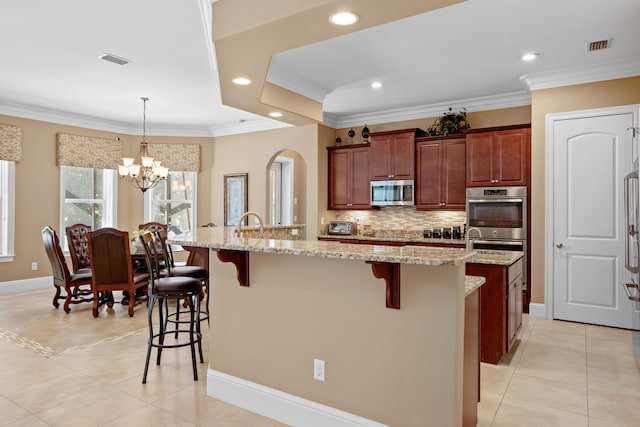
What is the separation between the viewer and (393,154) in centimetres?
605

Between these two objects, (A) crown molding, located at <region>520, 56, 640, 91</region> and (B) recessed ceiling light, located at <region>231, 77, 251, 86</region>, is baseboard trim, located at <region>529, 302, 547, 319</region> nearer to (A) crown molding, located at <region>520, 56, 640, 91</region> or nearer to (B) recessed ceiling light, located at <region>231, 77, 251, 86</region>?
(A) crown molding, located at <region>520, 56, 640, 91</region>

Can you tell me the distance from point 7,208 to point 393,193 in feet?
18.5

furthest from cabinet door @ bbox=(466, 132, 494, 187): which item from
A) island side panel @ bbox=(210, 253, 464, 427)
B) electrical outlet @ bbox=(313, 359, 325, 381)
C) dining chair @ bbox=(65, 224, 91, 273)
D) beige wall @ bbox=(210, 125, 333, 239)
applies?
dining chair @ bbox=(65, 224, 91, 273)

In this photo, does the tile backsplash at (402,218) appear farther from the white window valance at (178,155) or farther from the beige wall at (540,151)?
the white window valance at (178,155)

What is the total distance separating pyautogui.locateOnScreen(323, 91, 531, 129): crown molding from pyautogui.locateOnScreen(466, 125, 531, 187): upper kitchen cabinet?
23.4 inches

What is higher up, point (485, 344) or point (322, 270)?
point (322, 270)

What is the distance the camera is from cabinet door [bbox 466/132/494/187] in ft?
17.2

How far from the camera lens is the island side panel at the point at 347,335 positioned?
195cm

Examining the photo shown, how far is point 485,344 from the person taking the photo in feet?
11.1

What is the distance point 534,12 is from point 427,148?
269 cm

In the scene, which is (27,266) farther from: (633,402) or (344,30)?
(633,402)

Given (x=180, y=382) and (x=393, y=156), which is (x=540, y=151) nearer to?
(x=393, y=156)

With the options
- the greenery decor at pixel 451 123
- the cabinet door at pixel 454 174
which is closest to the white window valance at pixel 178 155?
the greenery decor at pixel 451 123

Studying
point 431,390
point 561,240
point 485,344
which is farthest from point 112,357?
point 561,240
